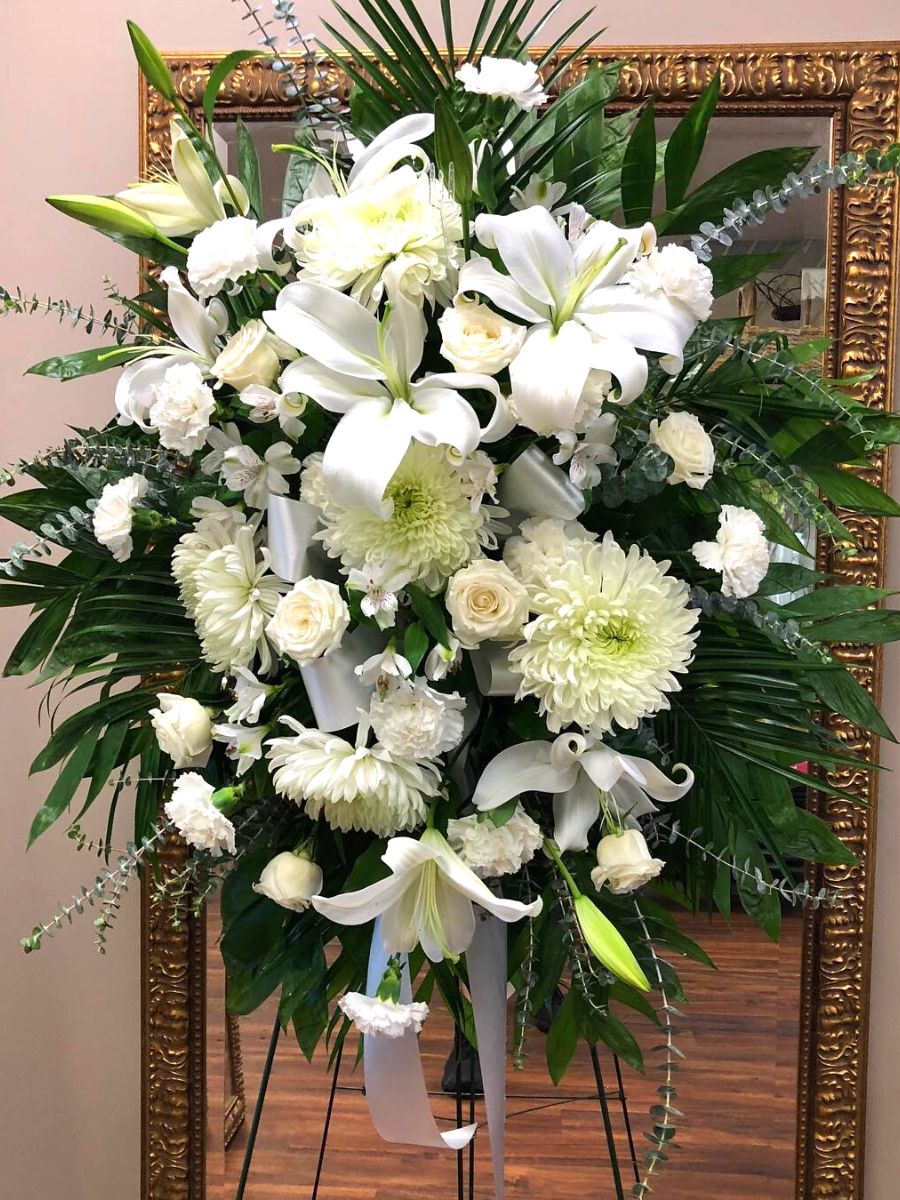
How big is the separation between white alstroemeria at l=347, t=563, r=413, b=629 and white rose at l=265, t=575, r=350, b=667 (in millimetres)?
15

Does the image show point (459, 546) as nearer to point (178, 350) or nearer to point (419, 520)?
point (419, 520)

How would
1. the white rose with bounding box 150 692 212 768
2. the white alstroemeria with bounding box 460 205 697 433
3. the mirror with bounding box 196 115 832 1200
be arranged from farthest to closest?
the mirror with bounding box 196 115 832 1200 < the white rose with bounding box 150 692 212 768 < the white alstroemeria with bounding box 460 205 697 433

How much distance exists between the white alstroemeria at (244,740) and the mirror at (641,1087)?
507 millimetres

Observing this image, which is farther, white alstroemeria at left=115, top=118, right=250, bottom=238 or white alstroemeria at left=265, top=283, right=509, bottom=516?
white alstroemeria at left=115, top=118, right=250, bottom=238

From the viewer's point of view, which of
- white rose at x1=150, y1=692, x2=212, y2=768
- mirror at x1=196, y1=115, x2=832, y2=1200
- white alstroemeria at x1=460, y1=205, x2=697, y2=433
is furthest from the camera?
mirror at x1=196, y1=115, x2=832, y2=1200

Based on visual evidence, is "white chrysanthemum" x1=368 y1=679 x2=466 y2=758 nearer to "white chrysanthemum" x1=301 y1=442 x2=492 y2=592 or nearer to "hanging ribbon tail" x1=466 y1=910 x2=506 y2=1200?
"white chrysanthemum" x1=301 y1=442 x2=492 y2=592

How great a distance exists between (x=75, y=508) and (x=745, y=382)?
0.56 m

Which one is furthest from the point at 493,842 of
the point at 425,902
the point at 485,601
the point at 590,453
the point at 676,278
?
the point at 676,278

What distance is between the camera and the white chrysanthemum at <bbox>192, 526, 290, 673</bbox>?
0.72 metres

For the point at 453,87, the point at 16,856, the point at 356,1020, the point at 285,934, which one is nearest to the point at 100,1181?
the point at 16,856

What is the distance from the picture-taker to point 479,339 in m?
0.66

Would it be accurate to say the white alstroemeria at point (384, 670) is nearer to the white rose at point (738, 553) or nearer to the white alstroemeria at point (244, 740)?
the white alstroemeria at point (244, 740)

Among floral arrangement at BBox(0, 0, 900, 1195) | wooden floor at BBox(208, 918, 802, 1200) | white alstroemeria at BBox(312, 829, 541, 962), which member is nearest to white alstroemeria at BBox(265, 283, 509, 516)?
floral arrangement at BBox(0, 0, 900, 1195)

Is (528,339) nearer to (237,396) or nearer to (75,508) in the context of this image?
(237,396)
